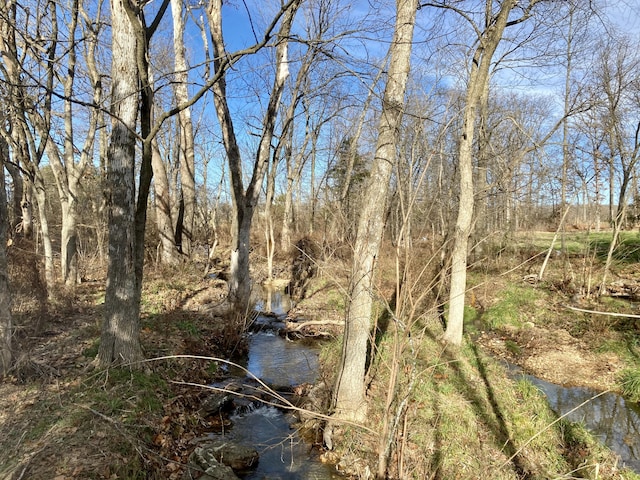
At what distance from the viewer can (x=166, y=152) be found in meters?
24.2

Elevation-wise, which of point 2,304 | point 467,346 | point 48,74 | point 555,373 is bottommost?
point 555,373

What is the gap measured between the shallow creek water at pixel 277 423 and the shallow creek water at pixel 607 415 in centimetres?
429

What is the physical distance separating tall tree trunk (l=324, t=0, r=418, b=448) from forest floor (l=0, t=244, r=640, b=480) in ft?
2.17

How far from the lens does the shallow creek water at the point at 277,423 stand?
4613 millimetres

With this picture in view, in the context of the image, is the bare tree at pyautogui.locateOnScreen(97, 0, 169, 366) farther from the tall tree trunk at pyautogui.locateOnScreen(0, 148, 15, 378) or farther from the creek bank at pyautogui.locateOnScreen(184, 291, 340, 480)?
the creek bank at pyautogui.locateOnScreen(184, 291, 340, 480)

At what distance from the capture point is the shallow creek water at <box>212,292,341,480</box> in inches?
182

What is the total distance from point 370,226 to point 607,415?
5745 mm

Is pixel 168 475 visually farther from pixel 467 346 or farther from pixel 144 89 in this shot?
pixel 467 346

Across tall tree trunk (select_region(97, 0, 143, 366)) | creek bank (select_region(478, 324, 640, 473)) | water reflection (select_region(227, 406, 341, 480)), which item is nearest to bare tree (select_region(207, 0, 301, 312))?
water reflection (select_region(227, 406, 341, 480))

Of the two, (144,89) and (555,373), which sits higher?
(144,89)

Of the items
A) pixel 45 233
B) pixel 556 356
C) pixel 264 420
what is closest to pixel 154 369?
pixel 264 420

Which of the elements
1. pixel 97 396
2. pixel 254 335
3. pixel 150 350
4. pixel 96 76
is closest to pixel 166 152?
pixel 96 76

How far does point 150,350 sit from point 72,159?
5992 millimetres

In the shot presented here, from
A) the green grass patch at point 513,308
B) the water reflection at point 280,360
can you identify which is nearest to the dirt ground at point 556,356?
the green grass patch at point 513,308
